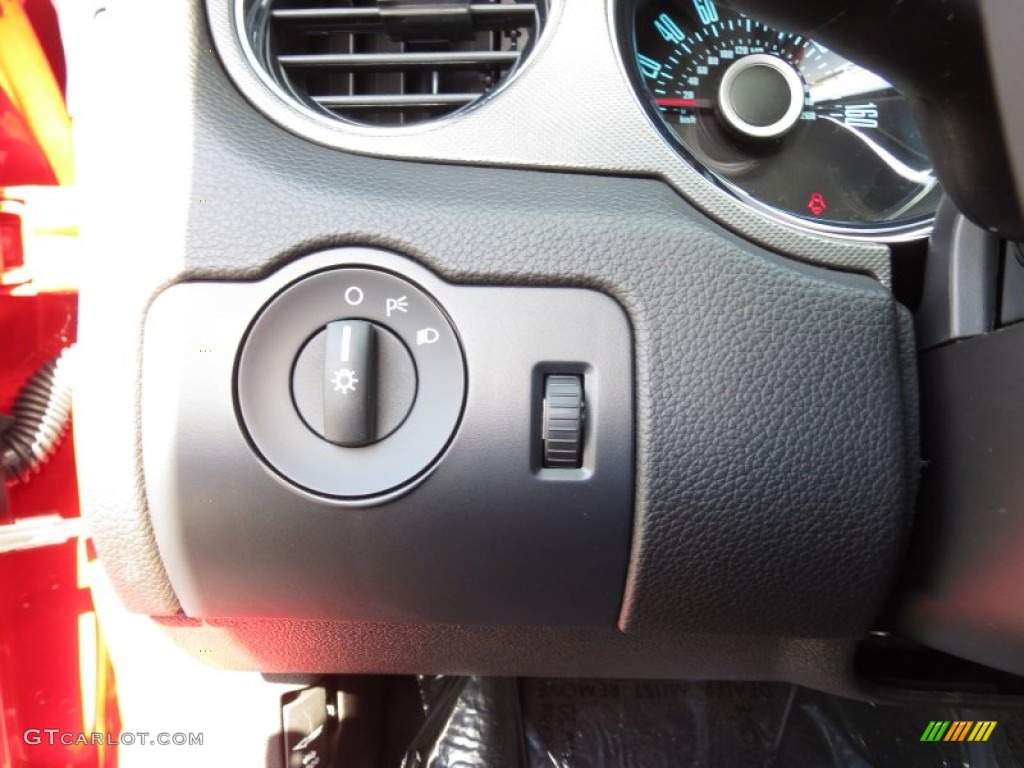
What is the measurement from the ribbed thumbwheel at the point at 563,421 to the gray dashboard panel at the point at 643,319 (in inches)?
1.9

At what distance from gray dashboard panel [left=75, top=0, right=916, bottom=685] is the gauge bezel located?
5 cm

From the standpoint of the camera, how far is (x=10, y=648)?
A: 1004 mm

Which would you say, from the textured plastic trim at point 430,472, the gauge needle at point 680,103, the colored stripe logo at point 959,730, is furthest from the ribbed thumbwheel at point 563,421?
the colored stripe logo at point 959,730

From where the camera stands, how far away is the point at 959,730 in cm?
110

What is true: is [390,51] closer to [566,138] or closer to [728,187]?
[566,138]

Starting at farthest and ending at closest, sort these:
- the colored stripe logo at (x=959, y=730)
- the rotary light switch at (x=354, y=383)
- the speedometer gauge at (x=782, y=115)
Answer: the colored stripe logo at (x=959, y=730), the speedometer gauge at (x=782, y=115), the rotary light switch at (x=354, y=383)

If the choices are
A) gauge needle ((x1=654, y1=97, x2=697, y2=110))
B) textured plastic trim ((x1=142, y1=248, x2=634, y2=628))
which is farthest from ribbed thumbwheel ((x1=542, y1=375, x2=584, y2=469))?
gauge needle ((x1=654, y1=97, x2=697, y2=110))

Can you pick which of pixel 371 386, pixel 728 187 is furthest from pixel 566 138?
pixel 371 386

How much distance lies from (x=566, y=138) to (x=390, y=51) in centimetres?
19

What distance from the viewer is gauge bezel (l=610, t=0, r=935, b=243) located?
2.15 feet

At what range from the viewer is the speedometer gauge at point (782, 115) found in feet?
2.37

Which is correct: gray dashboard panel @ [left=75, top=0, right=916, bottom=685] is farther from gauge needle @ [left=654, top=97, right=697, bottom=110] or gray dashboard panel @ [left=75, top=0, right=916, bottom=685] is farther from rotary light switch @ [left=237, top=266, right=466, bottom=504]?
gauge needle @ [left=654, top=97, right=697, bottom=110]

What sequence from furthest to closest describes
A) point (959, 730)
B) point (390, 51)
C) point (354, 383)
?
point (959, 730) → point (390, 51) → point (354, 383)

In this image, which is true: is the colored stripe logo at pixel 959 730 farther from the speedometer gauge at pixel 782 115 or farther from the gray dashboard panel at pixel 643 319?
the speedometer gauge at pixel 782 115
